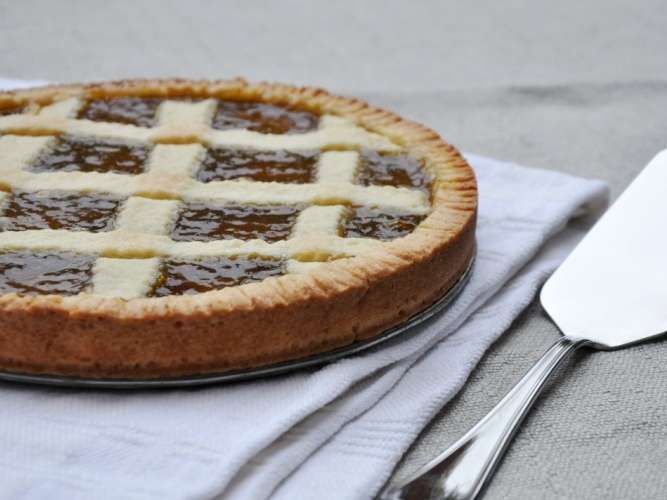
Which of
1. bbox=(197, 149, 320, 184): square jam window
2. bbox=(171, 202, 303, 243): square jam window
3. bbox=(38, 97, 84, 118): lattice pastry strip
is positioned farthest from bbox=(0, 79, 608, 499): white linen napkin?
bbox=(38, 97, 84, 118): lattice pastry strip

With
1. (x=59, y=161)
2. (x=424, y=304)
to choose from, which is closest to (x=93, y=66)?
(x=59, y=161)

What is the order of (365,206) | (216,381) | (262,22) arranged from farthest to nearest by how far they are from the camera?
(262,22) < (365,206) < (216,381)

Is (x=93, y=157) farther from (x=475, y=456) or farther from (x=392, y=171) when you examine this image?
(x=475, y=456)

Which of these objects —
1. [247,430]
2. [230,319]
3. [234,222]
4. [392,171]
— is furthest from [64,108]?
[247,430]

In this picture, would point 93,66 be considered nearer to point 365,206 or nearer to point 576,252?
point 365,206

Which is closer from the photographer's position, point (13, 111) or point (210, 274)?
point (210, 274)

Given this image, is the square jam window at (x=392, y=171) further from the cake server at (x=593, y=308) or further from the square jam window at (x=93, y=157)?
the square jam window at (x=93, y=157)

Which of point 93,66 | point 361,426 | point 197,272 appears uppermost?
point 197,272
